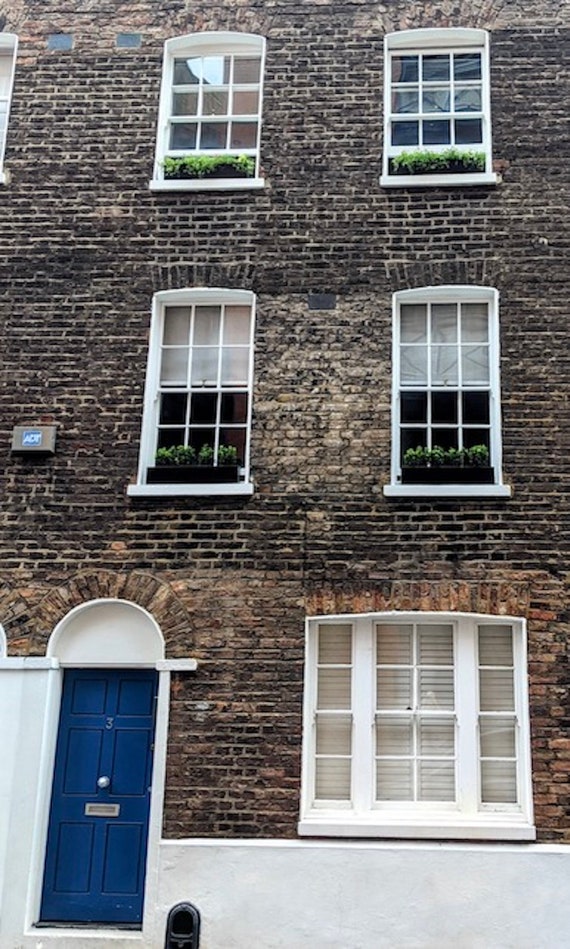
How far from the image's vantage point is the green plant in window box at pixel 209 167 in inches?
428

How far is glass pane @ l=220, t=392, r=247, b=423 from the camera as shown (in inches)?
401

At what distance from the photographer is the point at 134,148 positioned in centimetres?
1098

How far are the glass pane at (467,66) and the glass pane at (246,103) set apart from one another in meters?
2.48

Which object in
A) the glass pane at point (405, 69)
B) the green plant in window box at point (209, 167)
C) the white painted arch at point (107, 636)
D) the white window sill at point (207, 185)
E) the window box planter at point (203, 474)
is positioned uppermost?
the glass pane at point (405, 69)

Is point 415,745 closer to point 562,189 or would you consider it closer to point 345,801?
point 345,801

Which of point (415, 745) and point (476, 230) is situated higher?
point (476, 230)

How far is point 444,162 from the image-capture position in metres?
10.6

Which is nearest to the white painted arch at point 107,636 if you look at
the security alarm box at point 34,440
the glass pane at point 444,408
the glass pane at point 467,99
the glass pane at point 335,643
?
the glass pane at point 335,643

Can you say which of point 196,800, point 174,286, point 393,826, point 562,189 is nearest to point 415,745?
point 393,826

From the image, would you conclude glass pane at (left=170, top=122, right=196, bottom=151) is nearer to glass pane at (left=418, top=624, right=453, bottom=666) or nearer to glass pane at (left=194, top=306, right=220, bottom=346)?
glass pane at (left=194, top=306, right=220, bottom=346)

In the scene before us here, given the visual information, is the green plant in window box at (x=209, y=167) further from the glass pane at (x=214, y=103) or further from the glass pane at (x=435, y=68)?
the glass pane at (x=435, y=68)

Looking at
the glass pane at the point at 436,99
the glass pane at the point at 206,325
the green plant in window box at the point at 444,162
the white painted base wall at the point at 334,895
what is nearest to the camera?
the white painted base wall at the point at 334,895

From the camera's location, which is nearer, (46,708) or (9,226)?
(46,708)

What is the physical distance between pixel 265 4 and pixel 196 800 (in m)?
9.45
